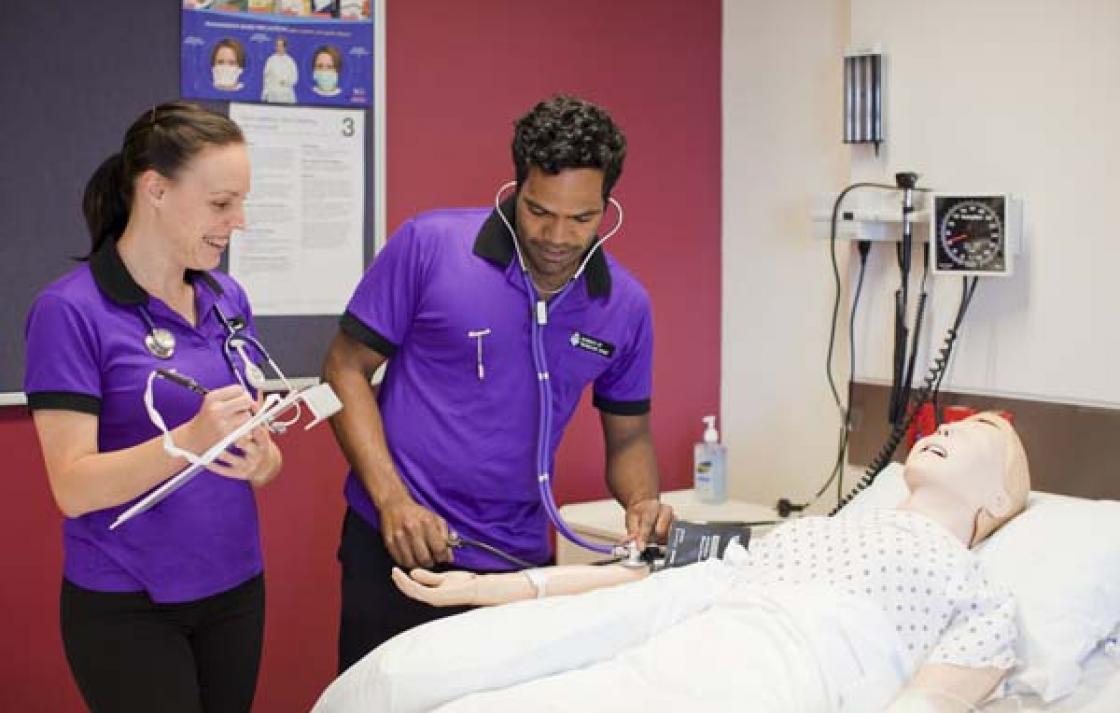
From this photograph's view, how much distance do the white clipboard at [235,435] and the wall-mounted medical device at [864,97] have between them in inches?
64.9

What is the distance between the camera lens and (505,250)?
7.79 ft

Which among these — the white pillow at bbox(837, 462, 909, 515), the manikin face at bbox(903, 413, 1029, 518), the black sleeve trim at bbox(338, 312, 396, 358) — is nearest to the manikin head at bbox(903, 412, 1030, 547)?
the manikin face at bbox(903, 413, 1029, 518)

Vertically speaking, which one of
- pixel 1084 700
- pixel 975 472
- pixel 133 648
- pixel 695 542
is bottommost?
pixel 1084 700

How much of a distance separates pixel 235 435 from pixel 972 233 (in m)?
1.71

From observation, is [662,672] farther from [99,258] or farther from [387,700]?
[99,258]

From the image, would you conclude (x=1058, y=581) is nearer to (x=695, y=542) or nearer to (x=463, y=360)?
(x=695, y=542)

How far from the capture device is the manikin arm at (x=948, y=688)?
199cm

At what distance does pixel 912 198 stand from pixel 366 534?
1.45 metres

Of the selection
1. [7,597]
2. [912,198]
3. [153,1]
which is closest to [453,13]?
[153,1]

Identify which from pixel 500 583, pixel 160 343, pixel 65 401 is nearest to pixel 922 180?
pixel 500 583

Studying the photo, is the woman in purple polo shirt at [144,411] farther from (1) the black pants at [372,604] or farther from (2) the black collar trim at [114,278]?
(1) the black pants at [372,604]

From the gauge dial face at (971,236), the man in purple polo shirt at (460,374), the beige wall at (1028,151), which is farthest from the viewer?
the gauge dial face at (971,236)

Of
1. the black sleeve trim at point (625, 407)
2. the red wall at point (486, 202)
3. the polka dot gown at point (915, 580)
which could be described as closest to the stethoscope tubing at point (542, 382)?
the black sleeve trim at point (625, 407)

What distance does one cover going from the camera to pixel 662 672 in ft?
6.36
